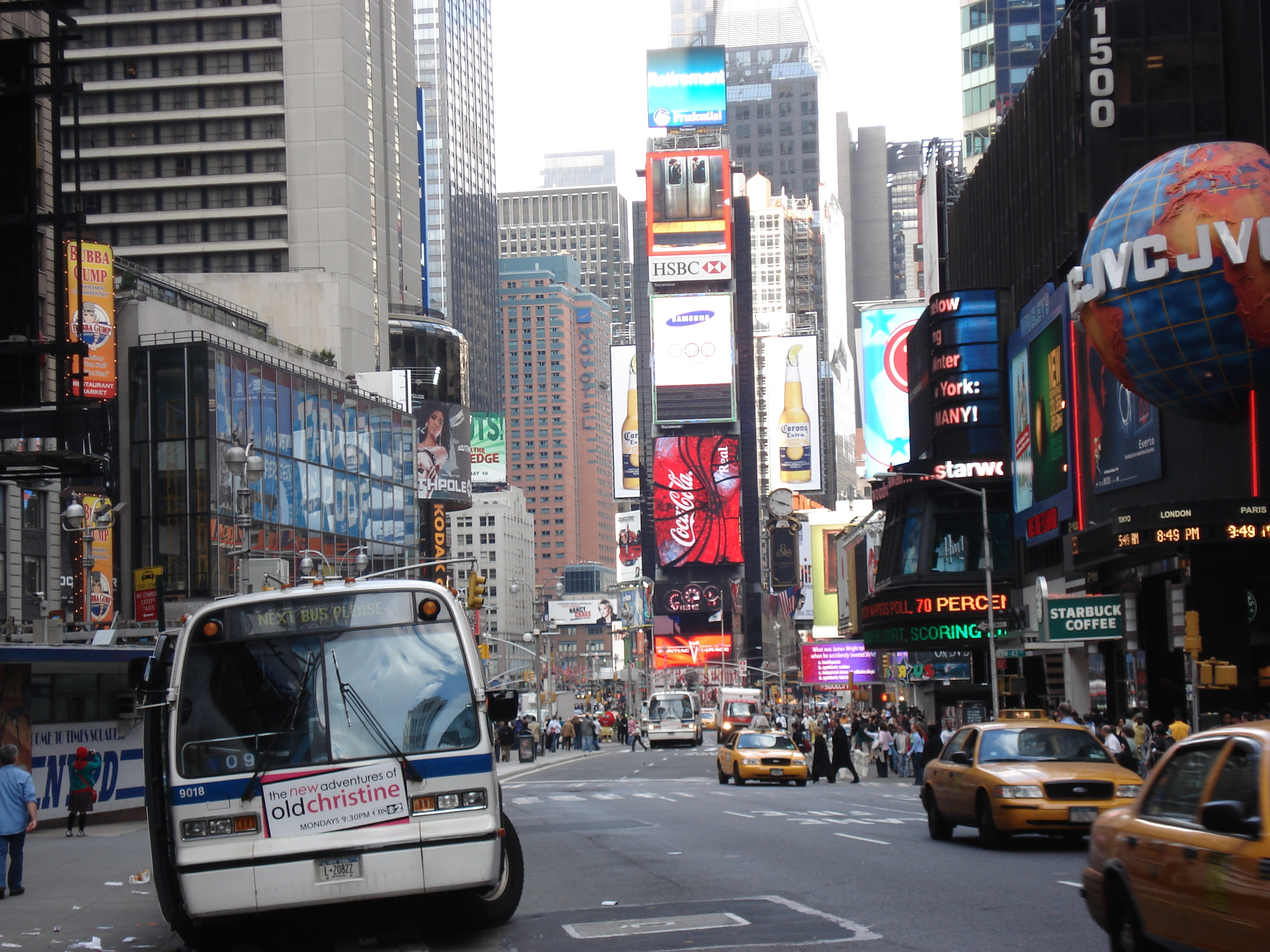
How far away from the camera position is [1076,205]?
158 ft

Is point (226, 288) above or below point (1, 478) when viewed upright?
above

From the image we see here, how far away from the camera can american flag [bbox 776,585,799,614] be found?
6594 inches

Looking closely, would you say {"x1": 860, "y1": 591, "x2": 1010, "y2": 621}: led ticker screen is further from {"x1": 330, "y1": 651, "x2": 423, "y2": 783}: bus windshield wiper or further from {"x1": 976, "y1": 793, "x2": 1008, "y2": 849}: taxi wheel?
{"x1": 330, "y1": 651, "x2": 423, "y2": 783}: bus windshield wiper

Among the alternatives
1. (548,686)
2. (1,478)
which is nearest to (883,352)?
(548,686)

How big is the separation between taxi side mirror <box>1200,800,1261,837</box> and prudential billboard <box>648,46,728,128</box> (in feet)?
585

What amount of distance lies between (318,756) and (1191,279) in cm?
2612

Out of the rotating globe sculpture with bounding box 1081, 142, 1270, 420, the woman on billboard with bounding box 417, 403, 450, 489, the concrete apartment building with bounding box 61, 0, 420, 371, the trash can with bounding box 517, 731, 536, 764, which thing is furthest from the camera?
the woman on billboard with bounding box 417, 403, 450, 489

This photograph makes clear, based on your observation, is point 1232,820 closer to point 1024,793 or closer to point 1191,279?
point 1024,793

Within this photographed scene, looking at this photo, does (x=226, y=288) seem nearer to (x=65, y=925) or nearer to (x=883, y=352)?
(x=883, y=352)

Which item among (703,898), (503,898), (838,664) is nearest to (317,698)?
(503,898)

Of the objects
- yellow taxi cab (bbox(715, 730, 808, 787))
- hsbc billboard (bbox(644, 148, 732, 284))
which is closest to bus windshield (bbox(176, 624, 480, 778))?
yellow taxi cab (bbox(715, 730, 808, 787))

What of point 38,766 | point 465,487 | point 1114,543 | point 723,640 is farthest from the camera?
point 723,640

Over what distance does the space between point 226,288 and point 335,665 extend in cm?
8389

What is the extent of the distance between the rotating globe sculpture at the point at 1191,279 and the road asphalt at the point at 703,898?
1384cm
